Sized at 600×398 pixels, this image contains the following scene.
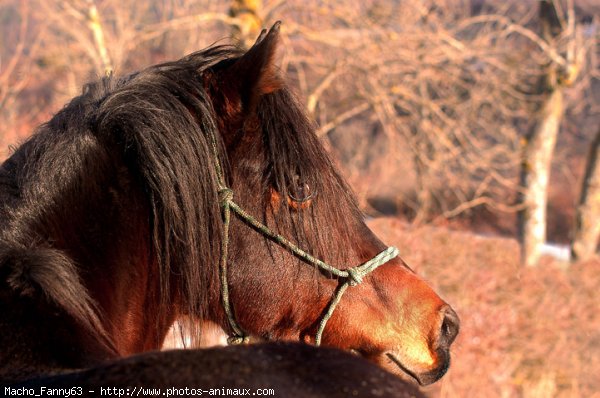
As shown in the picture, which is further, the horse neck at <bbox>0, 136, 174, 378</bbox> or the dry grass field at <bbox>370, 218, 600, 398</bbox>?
the dry grass field at <bbox>370, 218, 600, 398</bbox>

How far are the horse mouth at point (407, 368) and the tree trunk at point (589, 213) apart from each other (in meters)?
12.2

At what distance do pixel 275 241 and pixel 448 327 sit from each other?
67 centimetres

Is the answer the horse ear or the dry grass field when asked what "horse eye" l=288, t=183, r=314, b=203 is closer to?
the horse ear

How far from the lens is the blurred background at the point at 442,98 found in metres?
7.67

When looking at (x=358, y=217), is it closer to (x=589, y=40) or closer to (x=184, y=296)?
(x=184, y=296)

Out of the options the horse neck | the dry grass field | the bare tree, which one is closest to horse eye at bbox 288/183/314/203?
the horse neck

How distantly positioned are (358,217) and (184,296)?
0.65 m

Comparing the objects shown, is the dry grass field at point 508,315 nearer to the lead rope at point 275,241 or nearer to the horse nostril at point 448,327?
the horse nostril at point 448,327

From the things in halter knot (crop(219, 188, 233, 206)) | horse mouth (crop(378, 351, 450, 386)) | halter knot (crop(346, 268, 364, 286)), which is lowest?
horse mouth (crop(378, 351, 450, 386))

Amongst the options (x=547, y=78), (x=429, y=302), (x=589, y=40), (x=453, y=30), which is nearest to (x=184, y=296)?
(x=429, y=302)

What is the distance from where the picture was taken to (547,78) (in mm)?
12625

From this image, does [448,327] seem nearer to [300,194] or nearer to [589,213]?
[300,194]

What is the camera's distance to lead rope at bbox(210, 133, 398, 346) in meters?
2.03

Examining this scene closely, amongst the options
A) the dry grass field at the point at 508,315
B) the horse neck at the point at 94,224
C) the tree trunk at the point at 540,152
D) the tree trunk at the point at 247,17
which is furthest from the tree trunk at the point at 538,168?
the horse neck at the point at 94,224
